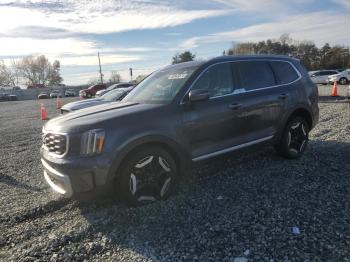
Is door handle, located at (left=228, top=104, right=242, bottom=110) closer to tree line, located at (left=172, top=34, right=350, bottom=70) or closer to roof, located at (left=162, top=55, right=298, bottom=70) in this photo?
roof, located at (left=162, top=55, right=298, bottom=70)

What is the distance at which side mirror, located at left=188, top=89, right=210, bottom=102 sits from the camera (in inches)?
188

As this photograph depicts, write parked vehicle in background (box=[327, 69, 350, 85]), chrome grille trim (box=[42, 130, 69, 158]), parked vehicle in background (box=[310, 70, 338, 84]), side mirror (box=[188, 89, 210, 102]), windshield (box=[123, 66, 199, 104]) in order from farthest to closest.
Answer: parked vehicle in background (box=[310, 70, 338, 84]) < parked vehicle in background (box=[327, 69, 350, 85]) < windshield (box=[123, 66, 199, 104]) < side mirror (box=[188, 89, 210, 102]) < chrome grille trim (box=[42, 130, 69, 158])

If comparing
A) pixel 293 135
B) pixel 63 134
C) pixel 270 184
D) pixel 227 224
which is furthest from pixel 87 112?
pixel 293 135

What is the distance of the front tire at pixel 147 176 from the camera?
4.41 m

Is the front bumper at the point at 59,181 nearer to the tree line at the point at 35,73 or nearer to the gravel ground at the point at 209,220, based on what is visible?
the gravel ground at the point at 209,220

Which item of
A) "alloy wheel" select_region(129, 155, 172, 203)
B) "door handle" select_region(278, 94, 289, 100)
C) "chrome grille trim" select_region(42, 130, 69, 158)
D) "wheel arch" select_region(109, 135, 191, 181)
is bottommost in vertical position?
"alloy wheel" select_region(129, 155, 172, 203)

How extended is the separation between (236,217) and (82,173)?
187cm

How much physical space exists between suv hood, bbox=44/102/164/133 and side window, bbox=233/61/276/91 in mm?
1611

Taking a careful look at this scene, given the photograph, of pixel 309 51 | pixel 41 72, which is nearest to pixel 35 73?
pixel 41 72

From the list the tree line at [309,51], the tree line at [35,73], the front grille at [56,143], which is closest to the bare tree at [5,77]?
the tree line at [35,73]

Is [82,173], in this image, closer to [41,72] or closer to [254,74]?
[254,74]

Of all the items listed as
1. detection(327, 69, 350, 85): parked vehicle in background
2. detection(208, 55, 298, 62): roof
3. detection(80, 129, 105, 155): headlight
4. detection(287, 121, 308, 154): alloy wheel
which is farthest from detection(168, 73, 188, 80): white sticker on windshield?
detection(327, 69, 350, 85): parked vehicle in background

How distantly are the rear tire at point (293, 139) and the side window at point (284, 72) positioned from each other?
70cm

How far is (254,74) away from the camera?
5902 millimetres
